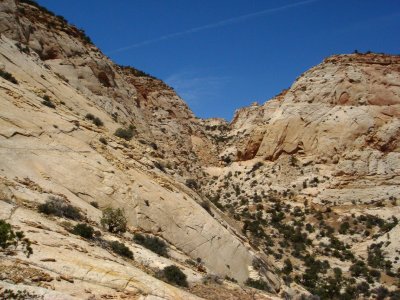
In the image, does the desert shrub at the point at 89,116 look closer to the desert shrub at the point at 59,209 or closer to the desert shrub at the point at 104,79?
the desert shrub at the point at 104,79

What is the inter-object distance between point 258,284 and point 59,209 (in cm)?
Answer: 1105

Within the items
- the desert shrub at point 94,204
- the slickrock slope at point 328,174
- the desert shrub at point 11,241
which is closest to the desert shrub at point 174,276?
the desert shrub at point 11,241

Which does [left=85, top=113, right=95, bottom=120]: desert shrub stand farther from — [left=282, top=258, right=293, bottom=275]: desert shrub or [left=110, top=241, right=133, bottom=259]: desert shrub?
[left=282, top=258, right=293, bottom=275]: desert shrub

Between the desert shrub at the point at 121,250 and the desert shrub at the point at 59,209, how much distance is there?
2225 mm

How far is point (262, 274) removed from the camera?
2525 centimetres

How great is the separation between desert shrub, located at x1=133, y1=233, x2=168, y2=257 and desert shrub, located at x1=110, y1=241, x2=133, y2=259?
2.84m

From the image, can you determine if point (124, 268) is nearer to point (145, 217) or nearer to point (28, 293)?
point (28, 293)

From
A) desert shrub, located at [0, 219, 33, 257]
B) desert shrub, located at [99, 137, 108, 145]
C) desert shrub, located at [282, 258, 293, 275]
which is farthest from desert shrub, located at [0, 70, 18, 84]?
desert shrub, located at [282, 258, 293, 275]

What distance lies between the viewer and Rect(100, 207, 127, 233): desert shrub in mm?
19500

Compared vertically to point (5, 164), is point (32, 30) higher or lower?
higher

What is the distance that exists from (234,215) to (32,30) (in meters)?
26.2

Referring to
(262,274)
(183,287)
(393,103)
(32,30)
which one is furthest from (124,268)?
(393,103)

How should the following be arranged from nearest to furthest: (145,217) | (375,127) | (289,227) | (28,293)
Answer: (28,293) < (145,217) < (289,227) < (375,127)

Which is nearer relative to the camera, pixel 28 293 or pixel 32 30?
pixel 28 293
